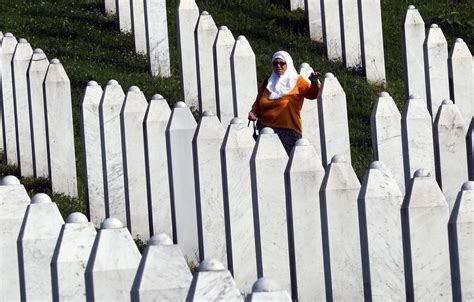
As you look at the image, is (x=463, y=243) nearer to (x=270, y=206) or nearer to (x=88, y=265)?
(x=88, y=265)

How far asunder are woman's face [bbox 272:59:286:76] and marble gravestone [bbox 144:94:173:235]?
2048 millimetres

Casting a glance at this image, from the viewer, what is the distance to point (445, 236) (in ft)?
27.0

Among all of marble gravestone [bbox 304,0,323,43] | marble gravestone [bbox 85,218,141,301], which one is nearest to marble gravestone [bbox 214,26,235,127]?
marble gravestone [bbox 304,0,323,43]

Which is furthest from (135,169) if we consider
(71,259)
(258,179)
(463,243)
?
(463,243)

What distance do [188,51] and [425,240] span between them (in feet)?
27.2

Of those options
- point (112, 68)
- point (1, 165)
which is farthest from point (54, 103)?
point (112, 68)

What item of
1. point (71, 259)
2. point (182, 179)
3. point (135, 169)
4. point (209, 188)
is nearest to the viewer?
point (71, 259)

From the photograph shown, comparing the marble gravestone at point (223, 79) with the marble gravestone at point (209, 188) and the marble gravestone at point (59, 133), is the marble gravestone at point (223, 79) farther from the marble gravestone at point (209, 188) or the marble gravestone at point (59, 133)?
the marble gravestone at point (209, 188)

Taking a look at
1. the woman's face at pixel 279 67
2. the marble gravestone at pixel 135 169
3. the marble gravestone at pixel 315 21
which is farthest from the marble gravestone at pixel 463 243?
the marble gravestone at pixel 315 21

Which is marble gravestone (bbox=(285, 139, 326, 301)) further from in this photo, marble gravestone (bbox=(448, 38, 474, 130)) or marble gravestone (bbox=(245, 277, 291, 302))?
marble gravestone (bbox=(448, 38, 474, 130))

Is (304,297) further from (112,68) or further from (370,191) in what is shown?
(112,68)

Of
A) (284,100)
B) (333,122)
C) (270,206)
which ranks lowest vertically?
(270,206)

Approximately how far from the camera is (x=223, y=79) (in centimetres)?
1473

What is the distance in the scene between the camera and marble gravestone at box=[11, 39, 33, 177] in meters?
14.4
